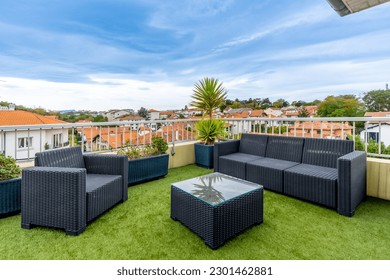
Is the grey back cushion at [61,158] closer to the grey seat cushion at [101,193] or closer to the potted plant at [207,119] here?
the grey seat cushion at [101,193]

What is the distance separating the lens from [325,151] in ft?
11.3

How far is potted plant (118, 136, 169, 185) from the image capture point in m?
3.95

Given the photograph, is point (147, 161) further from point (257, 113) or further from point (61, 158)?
point (257, 113)

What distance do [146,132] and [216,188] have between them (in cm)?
290

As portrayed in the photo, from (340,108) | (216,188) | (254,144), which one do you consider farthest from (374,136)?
(216,188)

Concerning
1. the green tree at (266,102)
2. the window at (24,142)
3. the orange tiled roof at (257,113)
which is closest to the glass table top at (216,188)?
the window at (24,142)

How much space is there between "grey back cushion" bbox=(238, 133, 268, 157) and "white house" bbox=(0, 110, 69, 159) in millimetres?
3463

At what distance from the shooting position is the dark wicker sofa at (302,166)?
2719 millimetres

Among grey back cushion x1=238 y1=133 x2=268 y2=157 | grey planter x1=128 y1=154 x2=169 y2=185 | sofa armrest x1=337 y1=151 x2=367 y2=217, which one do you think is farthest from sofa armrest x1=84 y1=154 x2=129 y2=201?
sofa armrest x1=337 y1=151 x2=367 y2=217

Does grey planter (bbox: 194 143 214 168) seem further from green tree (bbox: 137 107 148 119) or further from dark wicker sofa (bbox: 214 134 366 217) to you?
green tree (bbox: 137 107 148 119)

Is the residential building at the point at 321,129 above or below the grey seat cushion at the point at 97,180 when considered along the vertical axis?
above

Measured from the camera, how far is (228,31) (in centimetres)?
792

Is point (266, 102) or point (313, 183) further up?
point (266, 102)

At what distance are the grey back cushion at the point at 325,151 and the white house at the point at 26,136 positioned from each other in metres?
4.24
